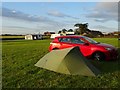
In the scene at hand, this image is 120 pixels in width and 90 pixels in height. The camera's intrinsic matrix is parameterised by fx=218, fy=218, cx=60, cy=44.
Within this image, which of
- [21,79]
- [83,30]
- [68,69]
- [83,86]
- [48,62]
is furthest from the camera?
[83,30]

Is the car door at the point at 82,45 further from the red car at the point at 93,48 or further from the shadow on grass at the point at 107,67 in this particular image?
the shadow on grass at the point at 107,67

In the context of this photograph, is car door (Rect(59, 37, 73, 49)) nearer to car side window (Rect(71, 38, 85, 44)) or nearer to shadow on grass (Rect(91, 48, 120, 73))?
car side window (Rect(71, 38, 85, 44))

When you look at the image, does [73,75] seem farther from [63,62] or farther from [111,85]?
[111,85]

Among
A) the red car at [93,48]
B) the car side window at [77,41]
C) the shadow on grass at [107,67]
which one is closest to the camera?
the shadow on grass at [107,67]

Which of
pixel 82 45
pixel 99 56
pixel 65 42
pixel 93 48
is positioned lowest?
pixel 99 56

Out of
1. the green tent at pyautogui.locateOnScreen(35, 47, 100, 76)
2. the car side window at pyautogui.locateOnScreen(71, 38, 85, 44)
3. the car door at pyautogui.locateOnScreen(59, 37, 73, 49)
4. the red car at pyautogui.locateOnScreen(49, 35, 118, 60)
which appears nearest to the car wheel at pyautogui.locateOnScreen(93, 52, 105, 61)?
the red car at pyautogui.locateOnScreen(49, 35, 118, 60)

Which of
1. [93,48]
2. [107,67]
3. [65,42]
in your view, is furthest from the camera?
[65,42]

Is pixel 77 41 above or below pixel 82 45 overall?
above

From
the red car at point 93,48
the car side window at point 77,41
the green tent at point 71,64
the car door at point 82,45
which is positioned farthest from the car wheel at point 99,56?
the green tent at point 71,64

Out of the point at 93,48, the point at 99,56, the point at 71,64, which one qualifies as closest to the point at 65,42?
the point at 93,48

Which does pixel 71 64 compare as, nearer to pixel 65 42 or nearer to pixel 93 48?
pixel 93 48

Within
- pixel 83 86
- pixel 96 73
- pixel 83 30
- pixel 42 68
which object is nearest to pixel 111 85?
pixel 83 86

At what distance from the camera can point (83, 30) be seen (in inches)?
4843

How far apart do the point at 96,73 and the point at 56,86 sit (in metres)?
2.15
